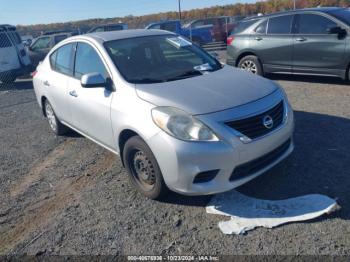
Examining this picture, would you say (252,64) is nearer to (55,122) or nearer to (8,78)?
(55,122)

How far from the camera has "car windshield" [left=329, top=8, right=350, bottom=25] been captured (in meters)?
7.27

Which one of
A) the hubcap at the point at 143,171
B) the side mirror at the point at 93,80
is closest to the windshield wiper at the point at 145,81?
the side mirror at the point at 93,80

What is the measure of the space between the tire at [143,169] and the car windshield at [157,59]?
76 cm

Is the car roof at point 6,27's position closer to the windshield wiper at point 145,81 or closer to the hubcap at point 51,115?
the hubcap at point 51,115

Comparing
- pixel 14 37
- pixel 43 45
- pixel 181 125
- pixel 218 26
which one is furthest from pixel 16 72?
pixel 218 26

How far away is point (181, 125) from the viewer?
3271 millimetres

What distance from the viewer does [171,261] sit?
9.45 ft

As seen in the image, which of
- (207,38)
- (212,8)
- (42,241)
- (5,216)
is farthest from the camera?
(212,8)

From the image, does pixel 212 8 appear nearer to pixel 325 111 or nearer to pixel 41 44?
pixel 41 44

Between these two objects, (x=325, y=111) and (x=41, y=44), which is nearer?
(x=325, y=111)

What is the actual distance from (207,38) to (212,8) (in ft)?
121

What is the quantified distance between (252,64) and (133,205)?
613cm

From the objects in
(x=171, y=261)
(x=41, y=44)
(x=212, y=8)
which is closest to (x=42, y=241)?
(x=171, y=261)

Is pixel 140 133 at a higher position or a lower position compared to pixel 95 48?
lower
